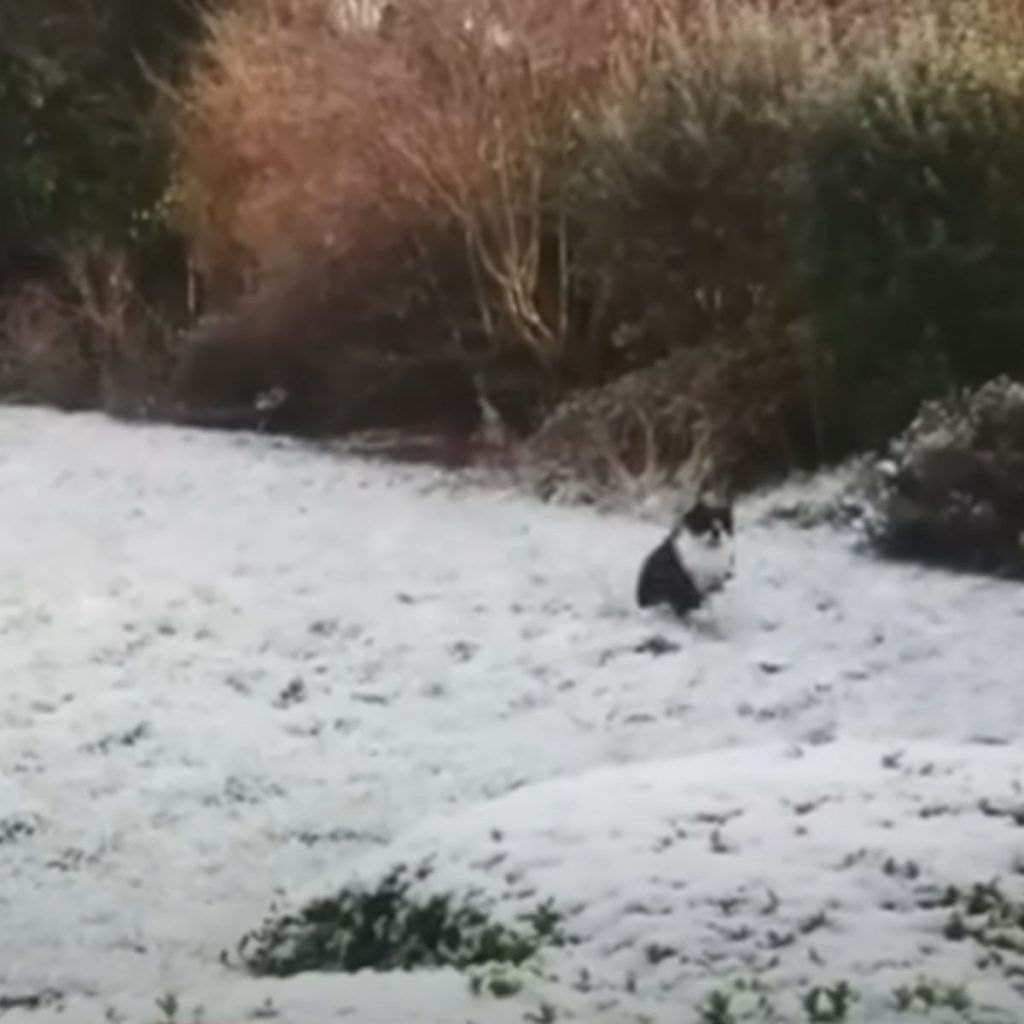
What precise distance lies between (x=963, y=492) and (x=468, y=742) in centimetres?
191

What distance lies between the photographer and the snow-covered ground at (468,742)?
3629 millimetres

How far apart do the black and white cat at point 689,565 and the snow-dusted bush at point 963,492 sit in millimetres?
535

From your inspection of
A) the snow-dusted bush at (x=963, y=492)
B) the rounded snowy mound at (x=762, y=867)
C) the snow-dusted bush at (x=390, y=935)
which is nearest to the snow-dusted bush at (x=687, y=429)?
the snow-dusted bush at (x=963, y=492)

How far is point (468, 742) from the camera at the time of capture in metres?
5.39

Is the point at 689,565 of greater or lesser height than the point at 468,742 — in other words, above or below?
above

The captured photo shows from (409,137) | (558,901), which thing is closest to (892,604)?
(558,901)

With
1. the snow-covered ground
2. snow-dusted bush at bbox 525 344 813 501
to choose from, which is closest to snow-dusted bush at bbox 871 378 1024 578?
the snow-covered ground

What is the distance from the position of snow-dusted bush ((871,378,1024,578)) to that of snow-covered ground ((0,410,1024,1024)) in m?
0.14

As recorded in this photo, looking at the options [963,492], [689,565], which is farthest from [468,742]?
[963,492]

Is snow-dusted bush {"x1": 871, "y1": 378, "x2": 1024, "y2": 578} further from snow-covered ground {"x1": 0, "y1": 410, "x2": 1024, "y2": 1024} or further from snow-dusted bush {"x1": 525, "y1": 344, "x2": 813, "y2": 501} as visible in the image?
snow-dusted bush {"x1": 525, "y1": 344, "x2": 813, "y2": 501}

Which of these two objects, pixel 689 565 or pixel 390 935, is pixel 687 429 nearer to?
pixel 689 565

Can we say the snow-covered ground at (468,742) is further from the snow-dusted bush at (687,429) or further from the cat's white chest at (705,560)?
the snow-dusted bush at (687,429)

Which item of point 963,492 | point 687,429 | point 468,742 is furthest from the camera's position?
point 687,429

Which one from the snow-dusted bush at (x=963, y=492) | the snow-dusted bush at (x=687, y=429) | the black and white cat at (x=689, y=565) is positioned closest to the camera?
the black and white cat at (x=689, y=565)
